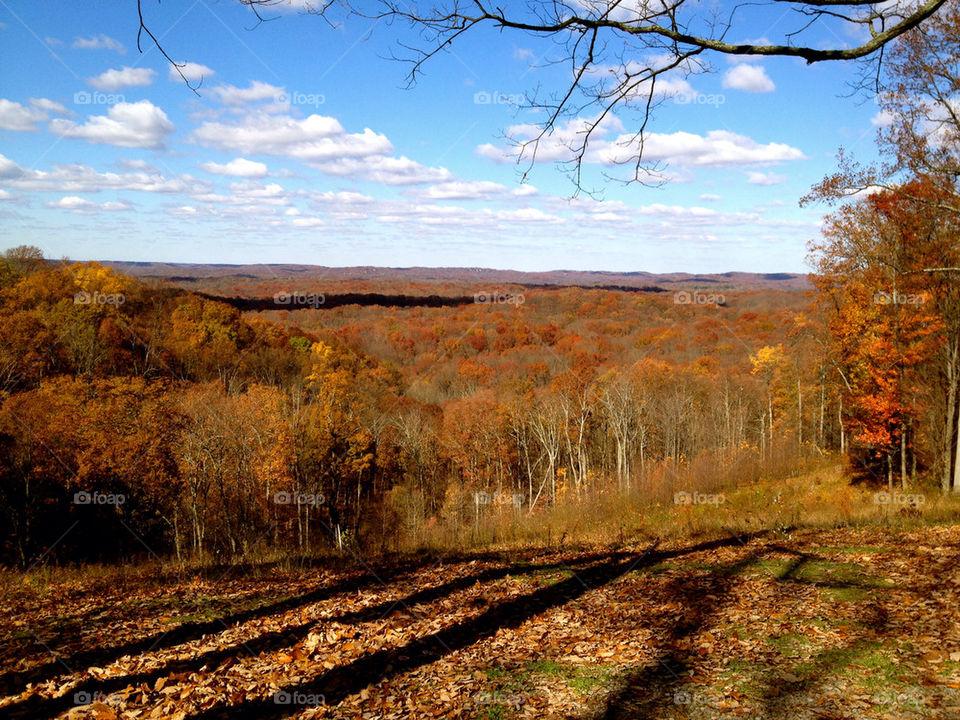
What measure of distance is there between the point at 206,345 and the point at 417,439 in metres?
25.4

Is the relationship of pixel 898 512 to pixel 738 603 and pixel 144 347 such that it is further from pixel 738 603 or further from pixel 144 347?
pixel 144 347
